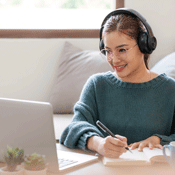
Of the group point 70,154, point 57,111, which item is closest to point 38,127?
point 70,154

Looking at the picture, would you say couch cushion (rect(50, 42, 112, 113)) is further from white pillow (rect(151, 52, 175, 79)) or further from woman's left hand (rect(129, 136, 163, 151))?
woman's left hand (rect(129, 136, 163, 151))

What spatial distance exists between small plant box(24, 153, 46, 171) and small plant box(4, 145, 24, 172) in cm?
2

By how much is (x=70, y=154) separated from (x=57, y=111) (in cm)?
120

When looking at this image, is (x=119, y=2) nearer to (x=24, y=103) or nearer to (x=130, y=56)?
(x=130, y=56)

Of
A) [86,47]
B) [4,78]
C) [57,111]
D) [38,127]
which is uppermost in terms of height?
[38,127]

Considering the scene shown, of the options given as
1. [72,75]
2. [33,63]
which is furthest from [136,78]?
[33,63]

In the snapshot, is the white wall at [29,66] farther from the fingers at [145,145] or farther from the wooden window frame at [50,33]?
the fingers at [145,145]

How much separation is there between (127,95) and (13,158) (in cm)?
61

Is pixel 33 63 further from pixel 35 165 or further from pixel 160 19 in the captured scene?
pixel 35 165

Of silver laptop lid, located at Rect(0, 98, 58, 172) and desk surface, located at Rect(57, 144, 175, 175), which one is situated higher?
silver laptop lid, located at Rect(0, 98, 58, 172)

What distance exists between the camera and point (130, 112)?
120 centimetres

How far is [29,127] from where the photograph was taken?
76 centimetres

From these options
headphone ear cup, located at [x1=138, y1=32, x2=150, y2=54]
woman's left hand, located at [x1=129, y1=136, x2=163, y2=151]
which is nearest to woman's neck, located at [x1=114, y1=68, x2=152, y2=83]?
headphone ear cup, located at [x1=138, y1=32, x2=150, y2=54]

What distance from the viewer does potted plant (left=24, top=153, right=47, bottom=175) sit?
2.35 ft
